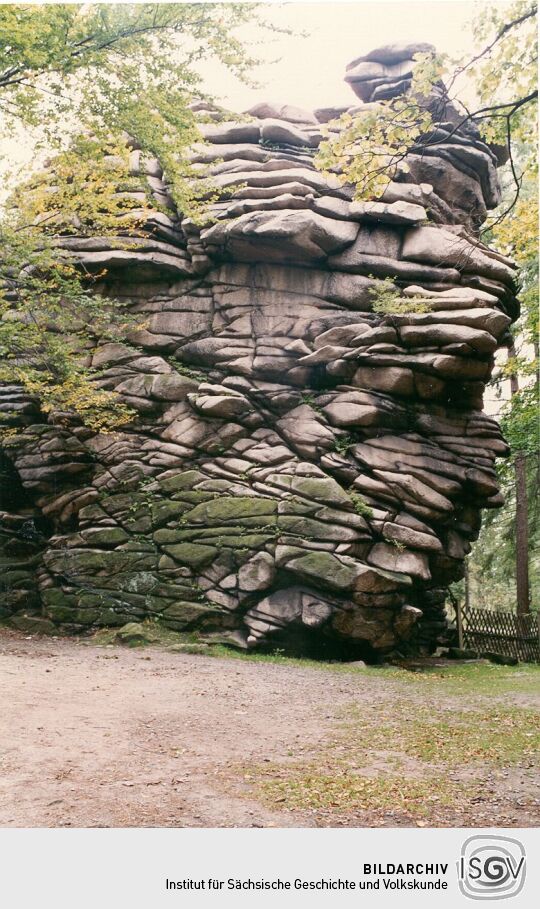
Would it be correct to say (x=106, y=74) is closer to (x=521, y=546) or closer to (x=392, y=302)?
(x=392, y=302)

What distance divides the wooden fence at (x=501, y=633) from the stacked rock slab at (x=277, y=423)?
3.00m

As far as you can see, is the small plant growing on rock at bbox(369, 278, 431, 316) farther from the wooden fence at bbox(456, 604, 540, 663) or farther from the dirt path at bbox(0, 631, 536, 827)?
the wooden fence at bbox(456, 604, 540, 663)

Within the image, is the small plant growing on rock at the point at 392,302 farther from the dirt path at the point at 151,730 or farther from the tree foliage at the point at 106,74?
the dirt path at the point at 151,730

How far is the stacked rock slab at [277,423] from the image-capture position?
12.1 meters

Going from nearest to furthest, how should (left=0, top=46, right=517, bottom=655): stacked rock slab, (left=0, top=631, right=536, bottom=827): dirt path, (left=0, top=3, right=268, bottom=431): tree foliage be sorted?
1. (left=0, top=631, right=536, bottom=827): dirt path
2. (left=0, top=3, right=268, bottom=431): tree foliage
3. (left=0, top=46, right=517, bottom=655): stacked rock slab

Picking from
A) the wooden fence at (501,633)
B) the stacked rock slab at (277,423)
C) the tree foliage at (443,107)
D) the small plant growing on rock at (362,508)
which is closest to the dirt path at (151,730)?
the stacked rock slab at (277,423)

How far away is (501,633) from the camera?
1579 centimetres

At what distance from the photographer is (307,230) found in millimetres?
13398

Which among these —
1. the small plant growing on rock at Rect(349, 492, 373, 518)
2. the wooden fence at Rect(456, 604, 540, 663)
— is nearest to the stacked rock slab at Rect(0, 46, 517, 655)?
the small plant growing on rock at Rect(349, 492, 373, 518)

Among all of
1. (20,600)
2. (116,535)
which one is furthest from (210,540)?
(20,600)

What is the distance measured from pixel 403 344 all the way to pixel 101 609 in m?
8.65
